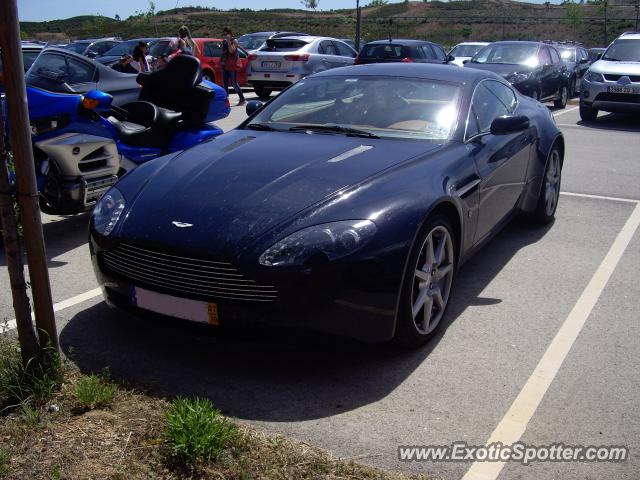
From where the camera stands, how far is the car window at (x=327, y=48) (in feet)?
61.4

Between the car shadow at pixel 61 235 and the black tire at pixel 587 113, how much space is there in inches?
415

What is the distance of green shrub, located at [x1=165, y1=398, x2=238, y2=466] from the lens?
2.81 m

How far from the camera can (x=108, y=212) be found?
400 centimetres

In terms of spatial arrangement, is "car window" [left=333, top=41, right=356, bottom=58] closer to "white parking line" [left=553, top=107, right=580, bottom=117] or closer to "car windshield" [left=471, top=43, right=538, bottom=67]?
"car windshield" [left=471, top=43, right=538, bottom=67]

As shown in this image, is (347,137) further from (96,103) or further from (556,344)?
(96,103)

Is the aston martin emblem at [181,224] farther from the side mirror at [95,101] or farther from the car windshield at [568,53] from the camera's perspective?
the car windshield at [568,53]

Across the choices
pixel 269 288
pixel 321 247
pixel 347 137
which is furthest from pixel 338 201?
pixel 347 137

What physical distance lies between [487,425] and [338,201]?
Result: 129 cm

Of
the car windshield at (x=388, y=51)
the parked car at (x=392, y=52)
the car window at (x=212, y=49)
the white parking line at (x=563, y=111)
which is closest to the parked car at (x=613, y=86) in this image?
the white parking line at (x=563, y=111)

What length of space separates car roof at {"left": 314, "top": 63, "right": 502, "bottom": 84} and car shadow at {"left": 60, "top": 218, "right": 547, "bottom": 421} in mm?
1948

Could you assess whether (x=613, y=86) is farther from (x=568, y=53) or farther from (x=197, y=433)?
(x=197, y=433)

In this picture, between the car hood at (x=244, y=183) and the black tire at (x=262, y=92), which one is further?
the black tire at (x=262, y=92)

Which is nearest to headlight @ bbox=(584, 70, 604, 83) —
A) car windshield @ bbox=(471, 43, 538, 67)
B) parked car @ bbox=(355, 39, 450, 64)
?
car windshield @ bbox=(471, 43, 538, 67)

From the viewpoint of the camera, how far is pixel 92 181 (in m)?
5.83
